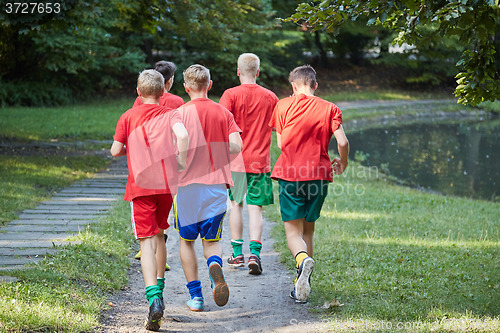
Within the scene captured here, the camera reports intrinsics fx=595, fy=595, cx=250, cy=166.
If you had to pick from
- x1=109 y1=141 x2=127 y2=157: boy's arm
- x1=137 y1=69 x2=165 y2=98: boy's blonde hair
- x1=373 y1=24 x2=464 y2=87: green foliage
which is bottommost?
x1=109 y1=141 x2=127 y2=157: boy's arm

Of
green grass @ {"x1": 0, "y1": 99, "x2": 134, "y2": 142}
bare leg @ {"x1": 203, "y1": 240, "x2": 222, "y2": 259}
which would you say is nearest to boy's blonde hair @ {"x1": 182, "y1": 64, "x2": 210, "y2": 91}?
bare leg @ {"x1": 203, "y1": 240, "x2": 222, "y2": 259}

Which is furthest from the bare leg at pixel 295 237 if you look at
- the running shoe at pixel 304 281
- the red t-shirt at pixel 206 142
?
the red t-shirt at pixel 206 142

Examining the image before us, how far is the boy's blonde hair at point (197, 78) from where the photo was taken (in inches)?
200

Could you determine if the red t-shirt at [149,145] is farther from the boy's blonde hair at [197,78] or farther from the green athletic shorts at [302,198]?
the green athletic shorts at [302,198]

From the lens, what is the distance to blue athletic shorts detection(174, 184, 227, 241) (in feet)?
16.1

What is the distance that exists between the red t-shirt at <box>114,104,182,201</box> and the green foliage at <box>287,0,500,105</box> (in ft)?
4.80

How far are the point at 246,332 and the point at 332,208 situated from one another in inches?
219

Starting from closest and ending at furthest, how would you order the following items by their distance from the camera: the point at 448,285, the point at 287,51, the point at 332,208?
1. the point at 448,285
2. the point at 332,208
3. the point at 287,51

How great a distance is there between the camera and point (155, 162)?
465 centimetres

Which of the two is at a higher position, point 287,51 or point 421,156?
point 287,51

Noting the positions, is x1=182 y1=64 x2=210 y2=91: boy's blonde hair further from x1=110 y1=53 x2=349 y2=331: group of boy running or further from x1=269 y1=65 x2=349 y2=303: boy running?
x1=269 y1=65 x2=349 y2=303: boy running

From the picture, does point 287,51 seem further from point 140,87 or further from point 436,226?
point 140,87

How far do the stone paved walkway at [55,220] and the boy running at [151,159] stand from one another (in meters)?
1.58

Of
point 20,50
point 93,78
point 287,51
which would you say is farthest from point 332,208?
point 287,51
